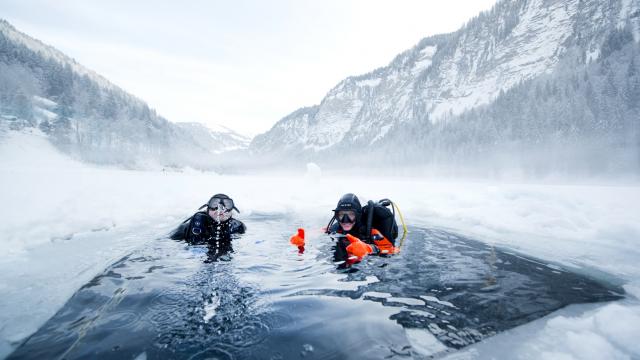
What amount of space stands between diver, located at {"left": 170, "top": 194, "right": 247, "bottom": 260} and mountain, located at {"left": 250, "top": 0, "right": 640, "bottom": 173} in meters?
70.5

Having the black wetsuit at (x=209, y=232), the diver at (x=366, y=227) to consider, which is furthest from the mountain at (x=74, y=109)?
the diver at (x=366, y=227)

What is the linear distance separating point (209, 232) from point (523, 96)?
9100cm

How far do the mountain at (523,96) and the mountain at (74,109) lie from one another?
294 feet

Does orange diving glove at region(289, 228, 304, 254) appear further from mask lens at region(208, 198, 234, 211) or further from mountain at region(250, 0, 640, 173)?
mountain at region(250, 0, 640, 173)

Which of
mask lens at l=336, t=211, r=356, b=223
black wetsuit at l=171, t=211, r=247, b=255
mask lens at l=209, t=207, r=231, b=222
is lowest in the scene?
black wetsuit at l=171, t=211, r=247, b=255

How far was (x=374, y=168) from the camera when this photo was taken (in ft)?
375

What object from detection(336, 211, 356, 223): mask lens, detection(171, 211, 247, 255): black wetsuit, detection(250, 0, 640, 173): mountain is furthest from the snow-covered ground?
detection(250, 0, 640, 173): mountain

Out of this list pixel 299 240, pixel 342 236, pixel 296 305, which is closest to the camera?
pixel 296 305

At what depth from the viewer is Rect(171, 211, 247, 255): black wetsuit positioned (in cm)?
679

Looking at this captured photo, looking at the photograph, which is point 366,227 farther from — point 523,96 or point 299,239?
point 523,96

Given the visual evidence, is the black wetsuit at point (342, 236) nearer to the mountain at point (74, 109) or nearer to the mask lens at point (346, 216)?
the mask lens at point (346, 216)

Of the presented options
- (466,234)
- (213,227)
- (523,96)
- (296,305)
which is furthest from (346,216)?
(523,96)

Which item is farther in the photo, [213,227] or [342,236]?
[342,236]

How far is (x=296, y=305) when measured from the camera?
3676 millimetres
